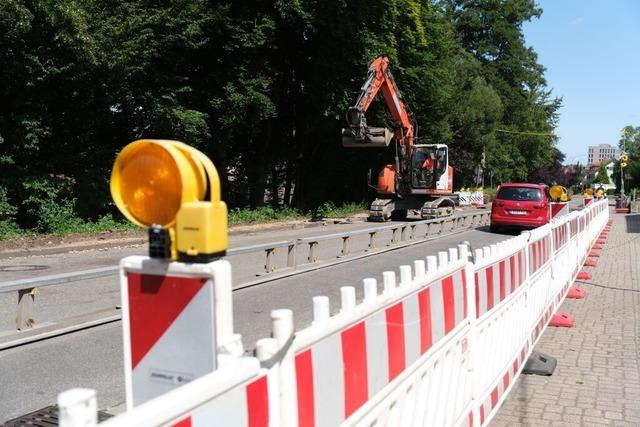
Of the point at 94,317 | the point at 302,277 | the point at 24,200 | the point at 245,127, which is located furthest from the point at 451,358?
the point at 245,127

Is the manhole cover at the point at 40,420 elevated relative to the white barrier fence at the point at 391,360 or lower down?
lower down

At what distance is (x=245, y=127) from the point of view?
26.7m

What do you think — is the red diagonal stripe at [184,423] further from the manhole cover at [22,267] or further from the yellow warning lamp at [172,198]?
the manhole cover at [22,267]

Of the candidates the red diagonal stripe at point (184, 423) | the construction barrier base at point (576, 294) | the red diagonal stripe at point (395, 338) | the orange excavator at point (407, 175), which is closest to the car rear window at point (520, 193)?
the orange excavator at point (407, 175)

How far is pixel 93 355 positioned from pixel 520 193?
17.4 m

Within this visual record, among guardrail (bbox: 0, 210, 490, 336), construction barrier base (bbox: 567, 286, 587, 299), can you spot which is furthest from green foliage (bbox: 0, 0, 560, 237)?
construction barrier base (bbox: 567, 286, 587, 299)

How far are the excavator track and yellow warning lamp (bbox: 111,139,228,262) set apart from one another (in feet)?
78.3

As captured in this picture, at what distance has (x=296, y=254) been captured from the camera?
11289 millimetres

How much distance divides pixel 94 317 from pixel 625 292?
28.0 ft

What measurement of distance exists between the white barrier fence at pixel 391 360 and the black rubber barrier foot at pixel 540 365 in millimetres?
204

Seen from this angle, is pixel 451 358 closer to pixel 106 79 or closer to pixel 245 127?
pixel 106 79

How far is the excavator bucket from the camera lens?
22125 mm

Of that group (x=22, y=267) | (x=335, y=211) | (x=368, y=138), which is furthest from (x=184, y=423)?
(x=335, y=211)

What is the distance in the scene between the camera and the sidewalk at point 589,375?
4.64m
